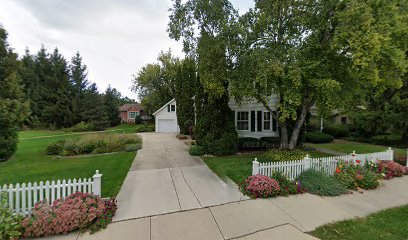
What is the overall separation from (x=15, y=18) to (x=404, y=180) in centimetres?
1855

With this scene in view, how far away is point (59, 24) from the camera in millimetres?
9906

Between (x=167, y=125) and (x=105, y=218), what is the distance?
22.4m

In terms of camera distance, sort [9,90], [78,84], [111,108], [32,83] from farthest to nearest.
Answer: [111,108]
[78,84]
[32,83]
[9,90]

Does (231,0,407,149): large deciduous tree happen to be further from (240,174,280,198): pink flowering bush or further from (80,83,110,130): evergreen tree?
(80,83,110,130): evergreen tree

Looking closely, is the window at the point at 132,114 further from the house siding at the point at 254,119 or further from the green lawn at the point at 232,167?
the green lawn at the point at 232,167

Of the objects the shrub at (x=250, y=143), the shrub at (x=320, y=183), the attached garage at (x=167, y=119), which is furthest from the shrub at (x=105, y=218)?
the attached garage at (x=167, y=119)

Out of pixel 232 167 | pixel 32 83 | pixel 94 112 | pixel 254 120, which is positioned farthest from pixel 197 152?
pixel 32 83

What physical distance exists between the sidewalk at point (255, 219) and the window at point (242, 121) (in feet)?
27.9

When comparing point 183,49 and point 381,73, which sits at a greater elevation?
point 183,49

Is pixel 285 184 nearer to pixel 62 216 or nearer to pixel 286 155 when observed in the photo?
pixel 286 155

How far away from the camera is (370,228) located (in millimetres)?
4082

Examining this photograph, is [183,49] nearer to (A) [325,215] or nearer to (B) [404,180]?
(A) [325,215]

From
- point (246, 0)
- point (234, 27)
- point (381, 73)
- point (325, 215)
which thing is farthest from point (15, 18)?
point (381, 73)

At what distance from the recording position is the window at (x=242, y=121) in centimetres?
1398
